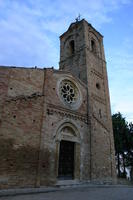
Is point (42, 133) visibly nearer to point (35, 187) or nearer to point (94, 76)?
point (35, 187)

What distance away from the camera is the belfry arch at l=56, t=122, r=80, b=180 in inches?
472

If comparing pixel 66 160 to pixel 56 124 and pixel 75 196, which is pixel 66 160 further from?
pixel 75 196

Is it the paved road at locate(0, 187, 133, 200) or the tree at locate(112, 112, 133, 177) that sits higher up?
the tree at locate(112, 112, 133, 177)

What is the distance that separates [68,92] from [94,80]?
426 centimetres

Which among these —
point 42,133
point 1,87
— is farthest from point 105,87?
point 1,87

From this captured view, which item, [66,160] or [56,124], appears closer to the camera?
[56,124]

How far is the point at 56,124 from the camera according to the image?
12.2 metres

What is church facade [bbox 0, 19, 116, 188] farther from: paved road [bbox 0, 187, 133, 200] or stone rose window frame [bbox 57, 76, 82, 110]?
paved road [bbox 0, 187, 133, 200]

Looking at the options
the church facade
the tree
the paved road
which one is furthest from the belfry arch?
the tree

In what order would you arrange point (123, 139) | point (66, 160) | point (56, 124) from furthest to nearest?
point (123, 139) < point (66, 160) < point (56, 124)

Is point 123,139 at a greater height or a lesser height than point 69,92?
lesser

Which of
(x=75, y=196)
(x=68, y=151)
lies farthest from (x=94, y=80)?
(x=75, y=196)

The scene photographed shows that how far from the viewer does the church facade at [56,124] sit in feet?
31.5

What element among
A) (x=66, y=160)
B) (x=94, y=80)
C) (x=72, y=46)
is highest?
(x=72, y=46)
